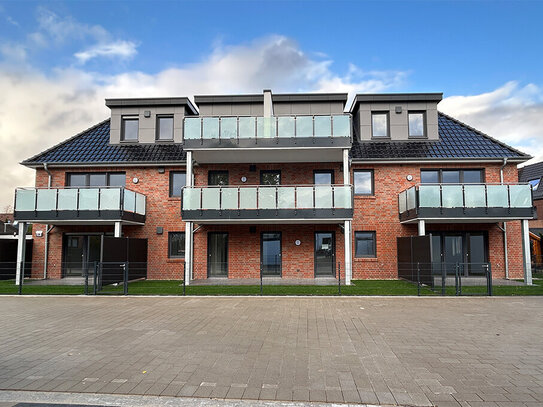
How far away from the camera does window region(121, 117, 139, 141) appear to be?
19234mm

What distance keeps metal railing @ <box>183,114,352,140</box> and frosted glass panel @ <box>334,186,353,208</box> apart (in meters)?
2.29

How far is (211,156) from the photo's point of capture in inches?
655

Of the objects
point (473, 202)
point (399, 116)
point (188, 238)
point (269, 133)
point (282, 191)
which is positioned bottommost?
point (188, 238)

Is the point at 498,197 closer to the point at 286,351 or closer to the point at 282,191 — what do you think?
the point at 282,191

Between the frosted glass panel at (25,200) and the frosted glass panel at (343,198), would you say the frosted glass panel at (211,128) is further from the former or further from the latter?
the frosted glass panel at (25,200)

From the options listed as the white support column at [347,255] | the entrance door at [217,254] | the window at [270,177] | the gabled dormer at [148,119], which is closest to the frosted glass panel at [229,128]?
the window at [270,177]

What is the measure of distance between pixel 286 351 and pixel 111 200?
11941 mm

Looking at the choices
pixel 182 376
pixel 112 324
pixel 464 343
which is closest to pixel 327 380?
pixel 182 376

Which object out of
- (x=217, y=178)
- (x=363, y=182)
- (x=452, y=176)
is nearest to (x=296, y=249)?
(x=363, y=182)

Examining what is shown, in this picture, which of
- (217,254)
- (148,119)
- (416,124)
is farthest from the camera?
(148,119)

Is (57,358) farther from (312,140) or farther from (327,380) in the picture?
(312,140)

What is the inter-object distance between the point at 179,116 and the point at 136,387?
52.3ft

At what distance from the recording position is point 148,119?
62.2 ft

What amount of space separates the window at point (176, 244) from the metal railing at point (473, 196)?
33.5 ft
